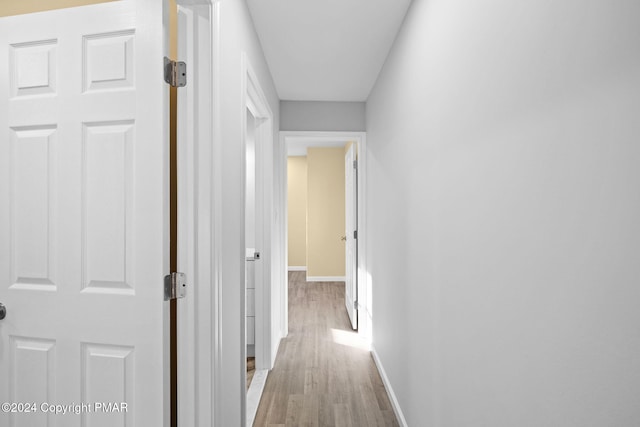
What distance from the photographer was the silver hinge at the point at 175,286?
124 cm

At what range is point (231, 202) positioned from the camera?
5.32 feet

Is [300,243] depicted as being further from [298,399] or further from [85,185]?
[85,185]

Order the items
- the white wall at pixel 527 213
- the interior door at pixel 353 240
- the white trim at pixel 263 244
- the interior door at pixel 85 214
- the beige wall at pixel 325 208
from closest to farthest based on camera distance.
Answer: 1. the white wall at pixel 527 213
2. the interior door at pixel 85 214
3. the white trim at pixel 263 244
4. the interior door at pixel 353 240
5. the beige wall at pixel 325 208

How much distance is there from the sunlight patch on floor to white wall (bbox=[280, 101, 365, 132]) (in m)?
2.18

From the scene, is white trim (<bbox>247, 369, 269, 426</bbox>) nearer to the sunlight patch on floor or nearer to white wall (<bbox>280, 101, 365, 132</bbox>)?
the sunlight patch on floor

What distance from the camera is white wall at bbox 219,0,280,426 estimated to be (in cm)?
148

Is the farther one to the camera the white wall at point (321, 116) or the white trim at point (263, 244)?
the white wall at point (321, 116)

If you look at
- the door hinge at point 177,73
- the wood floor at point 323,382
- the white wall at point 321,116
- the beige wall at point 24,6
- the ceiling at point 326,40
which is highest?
the ceiling at point 326,40

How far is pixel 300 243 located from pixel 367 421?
5512 millimetres

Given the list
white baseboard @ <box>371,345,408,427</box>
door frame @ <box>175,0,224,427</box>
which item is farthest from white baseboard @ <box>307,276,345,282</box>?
door frame @ <box>175,0,224,427</box>

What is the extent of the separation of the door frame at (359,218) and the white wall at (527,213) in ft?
5.88

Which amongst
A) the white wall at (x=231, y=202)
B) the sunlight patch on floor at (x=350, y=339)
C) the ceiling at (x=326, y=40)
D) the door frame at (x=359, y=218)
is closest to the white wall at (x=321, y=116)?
the door frame at (x=359, y=218)

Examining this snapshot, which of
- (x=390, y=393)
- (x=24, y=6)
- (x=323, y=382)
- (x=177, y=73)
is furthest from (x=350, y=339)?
(x=24, y=6)

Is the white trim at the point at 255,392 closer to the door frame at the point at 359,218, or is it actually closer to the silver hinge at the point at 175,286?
the door frame at the point at 359,218
